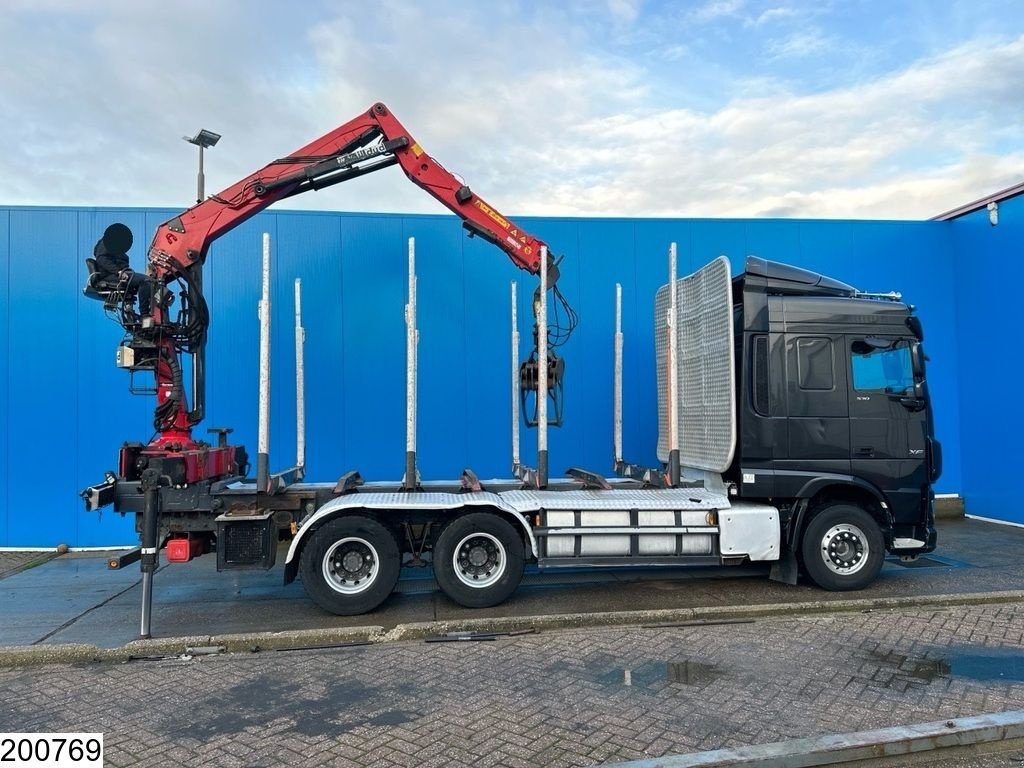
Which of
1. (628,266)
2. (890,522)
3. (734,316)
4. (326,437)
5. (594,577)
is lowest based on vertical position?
(594,577)

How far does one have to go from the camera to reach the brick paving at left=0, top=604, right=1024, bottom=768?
3932 mm

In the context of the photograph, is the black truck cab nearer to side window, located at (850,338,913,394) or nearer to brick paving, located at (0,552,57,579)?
side window, located at (850,338,913,394)

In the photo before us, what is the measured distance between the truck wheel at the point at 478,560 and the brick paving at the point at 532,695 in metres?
0.91

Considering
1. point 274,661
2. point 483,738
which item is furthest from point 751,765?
point 274,661

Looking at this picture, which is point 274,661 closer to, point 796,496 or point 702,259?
point 796,496

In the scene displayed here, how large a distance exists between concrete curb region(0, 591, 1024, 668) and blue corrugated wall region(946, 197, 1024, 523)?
203 inches

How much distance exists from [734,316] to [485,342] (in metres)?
4.21

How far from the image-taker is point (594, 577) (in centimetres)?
821

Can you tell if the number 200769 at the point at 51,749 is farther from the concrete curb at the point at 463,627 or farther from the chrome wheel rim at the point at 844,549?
the chrome wheel rim at the point at 844,549

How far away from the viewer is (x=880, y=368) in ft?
24.2

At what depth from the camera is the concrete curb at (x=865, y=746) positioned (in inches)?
144

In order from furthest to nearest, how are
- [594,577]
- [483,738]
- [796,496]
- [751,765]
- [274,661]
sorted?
[594,577], [796,496], [274,661], [483,738], [751,765]

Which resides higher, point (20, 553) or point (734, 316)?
point (734, 316)

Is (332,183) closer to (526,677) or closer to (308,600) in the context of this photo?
(308,600)
